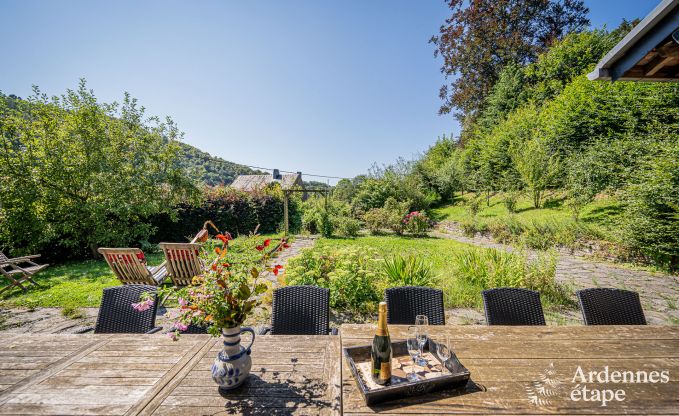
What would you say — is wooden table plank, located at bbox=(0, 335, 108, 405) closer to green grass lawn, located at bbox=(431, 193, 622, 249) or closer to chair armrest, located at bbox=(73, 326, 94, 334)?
chair armrest, located at bbox=(73, 326, 94, 334)

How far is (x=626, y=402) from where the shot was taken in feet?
4.27

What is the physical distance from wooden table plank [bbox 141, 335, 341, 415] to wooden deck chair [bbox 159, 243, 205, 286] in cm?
308

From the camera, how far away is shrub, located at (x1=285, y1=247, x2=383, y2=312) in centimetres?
405

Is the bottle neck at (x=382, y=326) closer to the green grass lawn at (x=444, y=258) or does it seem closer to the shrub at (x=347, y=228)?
the green grass lawn at (x=444, y=258)

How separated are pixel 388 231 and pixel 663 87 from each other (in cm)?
976

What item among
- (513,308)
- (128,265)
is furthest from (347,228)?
(513,308)

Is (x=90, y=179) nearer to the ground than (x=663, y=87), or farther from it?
nearer to the ground

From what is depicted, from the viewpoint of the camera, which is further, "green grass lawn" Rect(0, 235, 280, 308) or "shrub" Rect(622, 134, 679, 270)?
"shrub" Rect(622, 134, 679, 270)

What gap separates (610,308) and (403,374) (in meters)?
2.27

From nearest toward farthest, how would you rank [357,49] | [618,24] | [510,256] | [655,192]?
[510,256]
[655,192]
[357,49]
[618,24]

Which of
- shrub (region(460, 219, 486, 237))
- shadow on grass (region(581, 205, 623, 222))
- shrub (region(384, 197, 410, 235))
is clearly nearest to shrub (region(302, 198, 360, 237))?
shrub (region(384, 197, 410, 235))

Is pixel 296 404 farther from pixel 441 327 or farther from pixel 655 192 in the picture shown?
pixel 655 192

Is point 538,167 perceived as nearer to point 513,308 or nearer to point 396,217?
point 396,217

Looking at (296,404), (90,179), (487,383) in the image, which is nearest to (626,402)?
(487,383)
